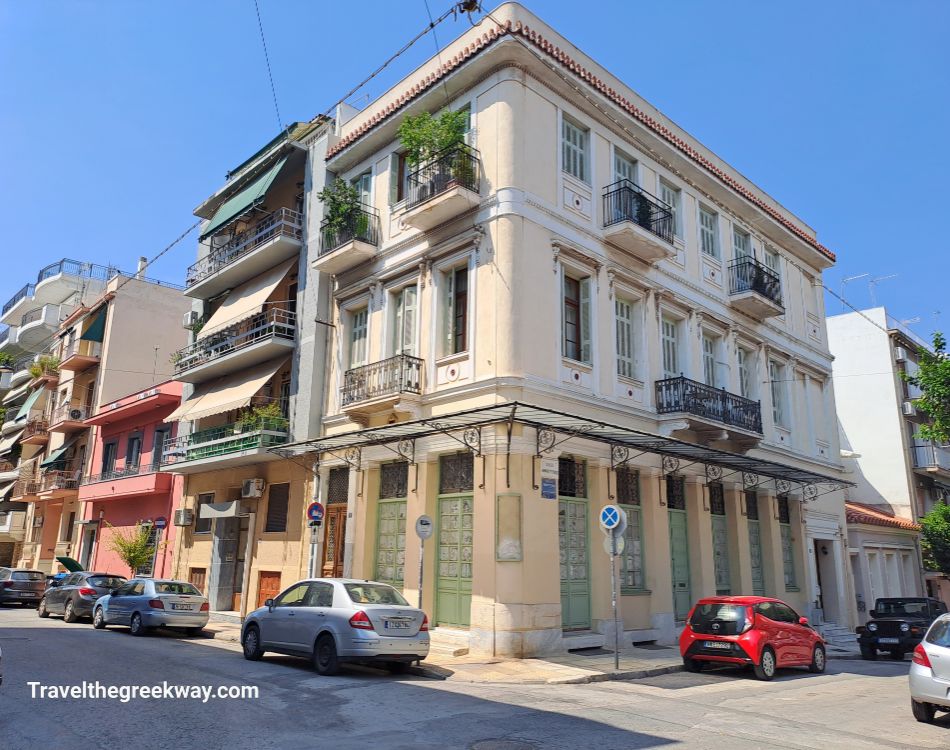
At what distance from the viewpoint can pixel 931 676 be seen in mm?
9234

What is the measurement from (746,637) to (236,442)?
15393 millimetres

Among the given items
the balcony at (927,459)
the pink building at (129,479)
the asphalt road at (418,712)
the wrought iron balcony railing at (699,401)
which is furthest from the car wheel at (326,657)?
the balcony at (927,459)

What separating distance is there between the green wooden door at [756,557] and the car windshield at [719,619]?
8.54 meters

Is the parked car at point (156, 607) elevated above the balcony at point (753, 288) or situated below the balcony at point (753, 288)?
below

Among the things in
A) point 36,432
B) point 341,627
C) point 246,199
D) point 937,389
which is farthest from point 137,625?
point 36,432

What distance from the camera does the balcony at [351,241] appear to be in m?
19.4

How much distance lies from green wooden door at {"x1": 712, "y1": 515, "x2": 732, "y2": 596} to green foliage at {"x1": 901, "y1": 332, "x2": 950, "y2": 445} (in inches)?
263

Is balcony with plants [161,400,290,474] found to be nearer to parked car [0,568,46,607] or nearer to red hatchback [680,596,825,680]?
parked car [0,568,46,607]

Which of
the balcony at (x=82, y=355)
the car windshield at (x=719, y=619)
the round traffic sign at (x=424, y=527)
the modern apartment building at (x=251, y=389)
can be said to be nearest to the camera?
the car windshield at (x=719, y=619)

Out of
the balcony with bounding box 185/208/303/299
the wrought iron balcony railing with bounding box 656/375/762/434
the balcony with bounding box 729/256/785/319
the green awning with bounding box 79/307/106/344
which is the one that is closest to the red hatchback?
the wrought iron balcony railing with bounding box 656/375/762/434

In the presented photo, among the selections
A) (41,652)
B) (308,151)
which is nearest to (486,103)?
(308,151)

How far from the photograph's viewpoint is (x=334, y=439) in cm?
1786

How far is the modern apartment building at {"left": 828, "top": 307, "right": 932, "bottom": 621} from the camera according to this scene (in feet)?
112

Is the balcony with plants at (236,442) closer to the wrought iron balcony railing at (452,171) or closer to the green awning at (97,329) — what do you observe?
the wrought iron balcony railing at (452,171)
